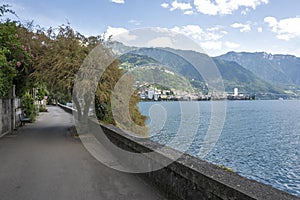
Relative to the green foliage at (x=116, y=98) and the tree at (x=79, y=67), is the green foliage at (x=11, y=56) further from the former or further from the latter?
the green foliage at (x=116, y=98)

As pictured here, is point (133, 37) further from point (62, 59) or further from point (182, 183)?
point (182, 183)

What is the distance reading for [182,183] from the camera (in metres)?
4.41

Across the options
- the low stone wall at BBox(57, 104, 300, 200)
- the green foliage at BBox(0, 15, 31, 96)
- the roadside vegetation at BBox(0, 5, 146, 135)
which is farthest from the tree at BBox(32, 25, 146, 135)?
the low stone wall at BBox(57, 104, 300, 200)

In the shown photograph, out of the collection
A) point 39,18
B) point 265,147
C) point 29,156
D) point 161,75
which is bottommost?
point 265,147

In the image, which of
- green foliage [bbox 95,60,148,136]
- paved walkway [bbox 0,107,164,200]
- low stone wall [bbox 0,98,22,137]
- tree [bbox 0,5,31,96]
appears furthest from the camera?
low stone wall [bbox 0,98,22,137]

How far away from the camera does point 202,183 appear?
3.85 m

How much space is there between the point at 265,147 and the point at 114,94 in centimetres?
2050

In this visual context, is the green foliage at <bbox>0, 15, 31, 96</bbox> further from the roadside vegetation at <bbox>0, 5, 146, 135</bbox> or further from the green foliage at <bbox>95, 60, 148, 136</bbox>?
the green foliage at <bbox>95, 60, 148, 136</bbox>

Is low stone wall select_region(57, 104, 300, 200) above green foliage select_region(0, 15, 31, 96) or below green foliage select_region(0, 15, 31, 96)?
below

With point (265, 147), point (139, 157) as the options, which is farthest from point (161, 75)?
point (139, 157)

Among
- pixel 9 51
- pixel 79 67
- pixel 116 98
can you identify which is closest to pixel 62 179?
pixel 9 51

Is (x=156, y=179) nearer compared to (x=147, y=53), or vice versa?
(x=156, y=179)

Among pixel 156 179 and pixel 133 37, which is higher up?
pixel 133 37

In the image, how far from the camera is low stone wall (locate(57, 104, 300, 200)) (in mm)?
3193
